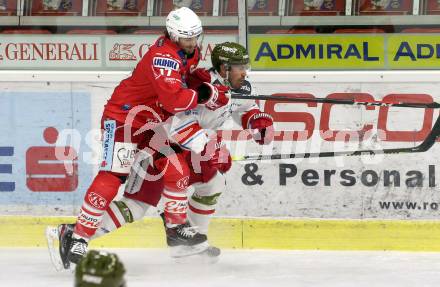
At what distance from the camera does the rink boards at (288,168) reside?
4367mm

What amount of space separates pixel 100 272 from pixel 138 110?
8.03ft

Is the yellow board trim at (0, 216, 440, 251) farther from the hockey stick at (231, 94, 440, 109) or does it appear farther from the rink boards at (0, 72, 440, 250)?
the hockey stick at (231, 94, 440, 109)

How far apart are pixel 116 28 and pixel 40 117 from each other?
750 mm

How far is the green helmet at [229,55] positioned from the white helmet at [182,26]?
0.23m

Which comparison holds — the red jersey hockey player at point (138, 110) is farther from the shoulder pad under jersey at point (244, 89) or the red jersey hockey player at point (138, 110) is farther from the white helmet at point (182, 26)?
the shoulder pad under jersey at point (244, 89)

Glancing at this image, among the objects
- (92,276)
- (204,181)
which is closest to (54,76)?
(204,181)

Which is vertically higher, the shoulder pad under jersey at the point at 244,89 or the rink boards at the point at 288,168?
the shoulder pad under jersey at the point at 244,89

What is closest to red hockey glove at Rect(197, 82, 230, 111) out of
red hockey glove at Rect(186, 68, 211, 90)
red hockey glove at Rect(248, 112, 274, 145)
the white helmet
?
red hockey glove at Rect(186, 68, 211, 90)

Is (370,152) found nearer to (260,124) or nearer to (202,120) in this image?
(260,124)

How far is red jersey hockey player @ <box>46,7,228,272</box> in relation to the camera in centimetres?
358

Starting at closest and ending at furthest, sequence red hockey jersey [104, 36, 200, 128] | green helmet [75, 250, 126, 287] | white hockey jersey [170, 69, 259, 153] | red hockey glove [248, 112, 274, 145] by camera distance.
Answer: green helmet [75, 250, 126, 287]
red hockey jersey [104, 36, 200, 128]
white hockey jersey [170, 69, 259, 153]
red hockey glove [248, 112, 274, 145]

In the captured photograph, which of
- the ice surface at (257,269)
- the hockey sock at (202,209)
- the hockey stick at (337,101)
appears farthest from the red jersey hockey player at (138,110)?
the hockey stick at (337,101)

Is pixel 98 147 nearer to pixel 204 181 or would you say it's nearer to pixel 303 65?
pixel 204 181

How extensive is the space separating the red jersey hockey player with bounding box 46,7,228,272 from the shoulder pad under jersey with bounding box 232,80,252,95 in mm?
440
